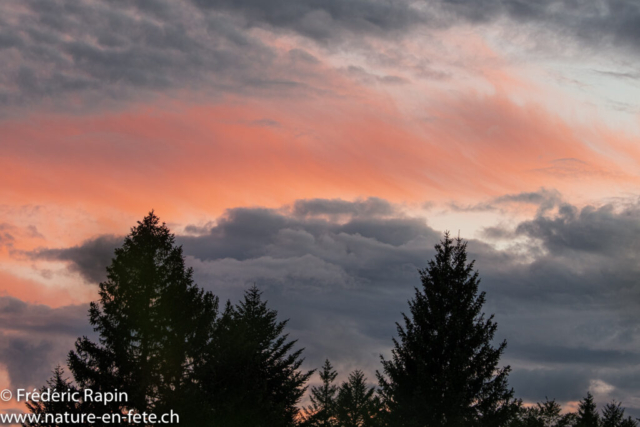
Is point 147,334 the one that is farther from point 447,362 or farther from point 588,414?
point 588,414

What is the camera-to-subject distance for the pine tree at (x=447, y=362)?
34.0m

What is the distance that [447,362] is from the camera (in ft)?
116

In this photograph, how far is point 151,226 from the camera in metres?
39.8

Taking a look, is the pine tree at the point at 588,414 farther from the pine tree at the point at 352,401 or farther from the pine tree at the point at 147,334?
the pine tree at the point at 147,334

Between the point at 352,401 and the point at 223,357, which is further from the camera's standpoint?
the point at 352,401

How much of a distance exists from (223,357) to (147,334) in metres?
5.46

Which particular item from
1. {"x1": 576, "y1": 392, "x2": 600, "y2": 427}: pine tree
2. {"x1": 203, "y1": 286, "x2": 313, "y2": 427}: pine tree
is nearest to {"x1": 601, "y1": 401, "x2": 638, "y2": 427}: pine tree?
{"x1": 576, "y1": 392, "x2": 600, "y2": 427}: pine tree

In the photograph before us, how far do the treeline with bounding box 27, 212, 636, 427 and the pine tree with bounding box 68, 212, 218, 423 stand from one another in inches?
2.4

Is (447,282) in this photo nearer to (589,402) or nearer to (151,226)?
(151,226)

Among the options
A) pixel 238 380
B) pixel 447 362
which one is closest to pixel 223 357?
pixel 238 380

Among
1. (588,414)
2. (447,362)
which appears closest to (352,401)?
(588,414)

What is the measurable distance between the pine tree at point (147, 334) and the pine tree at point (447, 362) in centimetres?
1180

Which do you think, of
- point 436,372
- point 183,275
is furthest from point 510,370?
point 183,275

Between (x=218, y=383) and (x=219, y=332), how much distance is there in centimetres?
353
